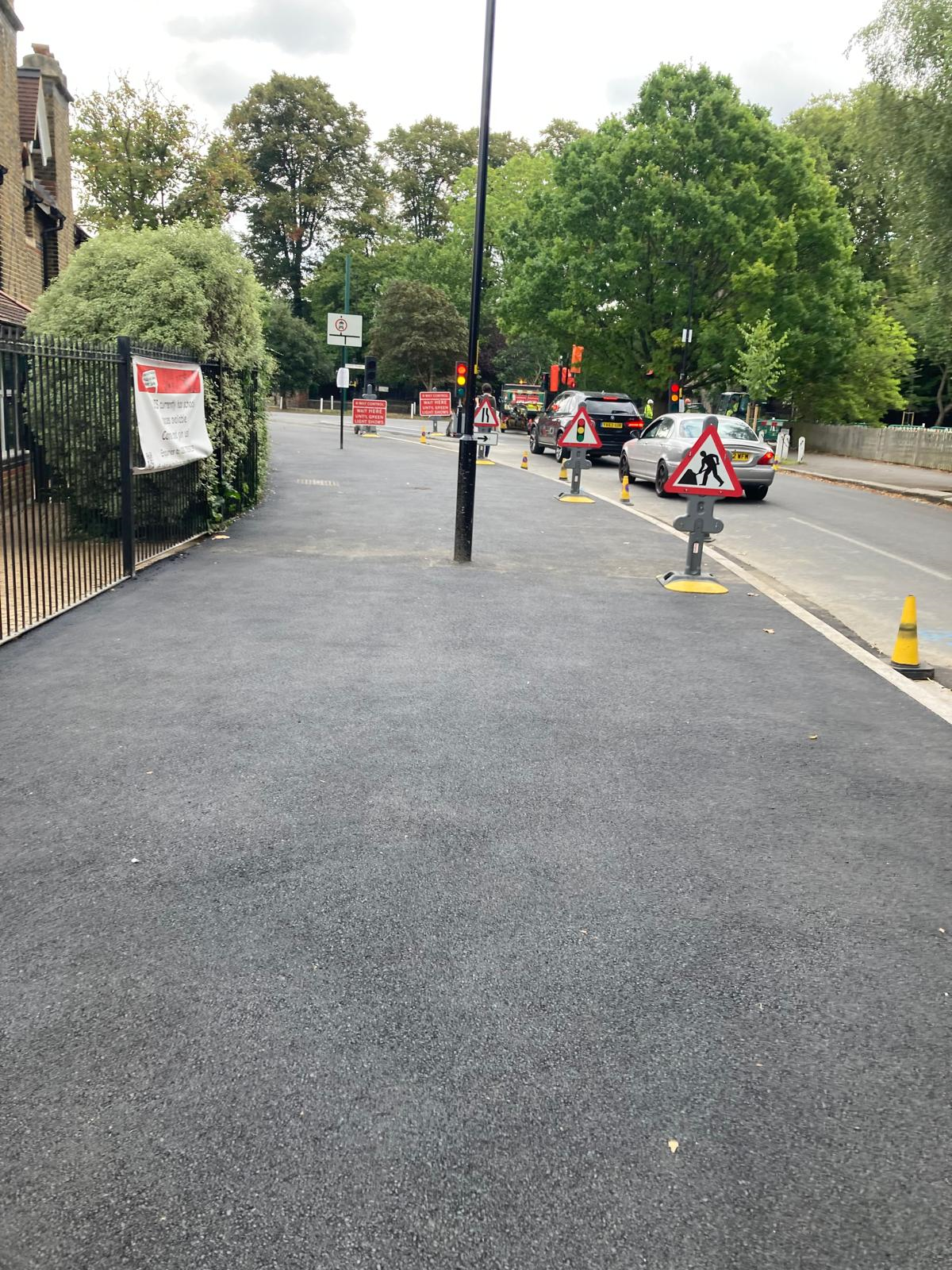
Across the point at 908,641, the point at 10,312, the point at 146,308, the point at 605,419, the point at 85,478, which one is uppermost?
the point at 10,312

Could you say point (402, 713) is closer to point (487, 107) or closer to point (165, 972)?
point (165, 972)

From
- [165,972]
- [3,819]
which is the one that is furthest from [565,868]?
[3,819]

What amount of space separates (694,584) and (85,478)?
6668mm

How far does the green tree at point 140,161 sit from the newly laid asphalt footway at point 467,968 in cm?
4094

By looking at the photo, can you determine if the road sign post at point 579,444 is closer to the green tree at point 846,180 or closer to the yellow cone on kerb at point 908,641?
the yellow cone on kerb at point 908,641

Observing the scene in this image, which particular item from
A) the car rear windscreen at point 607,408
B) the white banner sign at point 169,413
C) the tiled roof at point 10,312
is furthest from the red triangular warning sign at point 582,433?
the car rear windscreen at point 607,408

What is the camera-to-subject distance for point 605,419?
1124 inches

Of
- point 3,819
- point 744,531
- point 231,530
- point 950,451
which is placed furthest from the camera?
point 950,451

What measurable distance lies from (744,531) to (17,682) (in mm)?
12321

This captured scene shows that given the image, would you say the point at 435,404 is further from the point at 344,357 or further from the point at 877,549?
the point at 877,549

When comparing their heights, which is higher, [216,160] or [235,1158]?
[216,160]

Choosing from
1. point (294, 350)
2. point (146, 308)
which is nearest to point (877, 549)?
point (146, 308)

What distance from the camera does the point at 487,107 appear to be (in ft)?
35.4

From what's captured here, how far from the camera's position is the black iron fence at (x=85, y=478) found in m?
8.63
